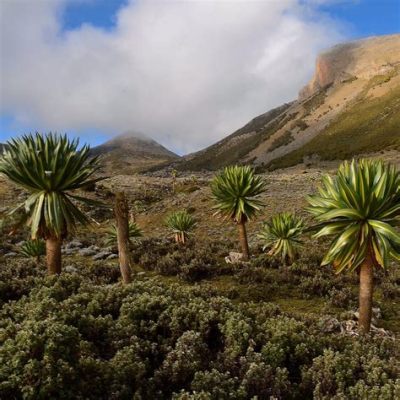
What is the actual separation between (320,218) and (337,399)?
6032 mm

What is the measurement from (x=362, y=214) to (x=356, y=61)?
159m

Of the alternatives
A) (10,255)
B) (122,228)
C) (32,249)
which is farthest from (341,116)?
(122,228)

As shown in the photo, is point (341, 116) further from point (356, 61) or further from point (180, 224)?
point (180, 224)

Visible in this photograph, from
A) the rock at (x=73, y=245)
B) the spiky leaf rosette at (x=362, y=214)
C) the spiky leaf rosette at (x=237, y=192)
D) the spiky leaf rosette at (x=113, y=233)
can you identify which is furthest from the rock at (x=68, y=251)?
the spiky leaf rosette at (x=362, y=214)

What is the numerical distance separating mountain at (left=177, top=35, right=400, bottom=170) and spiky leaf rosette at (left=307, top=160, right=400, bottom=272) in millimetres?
67043

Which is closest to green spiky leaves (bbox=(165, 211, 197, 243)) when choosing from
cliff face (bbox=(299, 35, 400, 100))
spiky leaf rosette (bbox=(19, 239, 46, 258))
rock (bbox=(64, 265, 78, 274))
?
spiky leaf rosette (bbox=(19, 239, 46, 258))

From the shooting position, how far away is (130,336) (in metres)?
6.05

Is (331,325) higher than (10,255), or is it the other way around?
(10,255)

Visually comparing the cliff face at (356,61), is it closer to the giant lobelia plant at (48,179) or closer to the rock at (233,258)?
the rock at (233,258)

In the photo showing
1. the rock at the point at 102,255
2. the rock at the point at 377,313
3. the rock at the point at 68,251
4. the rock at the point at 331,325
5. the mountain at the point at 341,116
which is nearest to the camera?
the rock at the point at 331,325

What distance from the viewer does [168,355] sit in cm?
554

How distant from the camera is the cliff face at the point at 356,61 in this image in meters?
137

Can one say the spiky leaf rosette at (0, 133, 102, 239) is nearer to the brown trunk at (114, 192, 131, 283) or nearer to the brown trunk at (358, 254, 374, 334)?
the brown trunk at (114, 192, 131, 283)

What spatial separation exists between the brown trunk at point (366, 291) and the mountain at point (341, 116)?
6707cm
